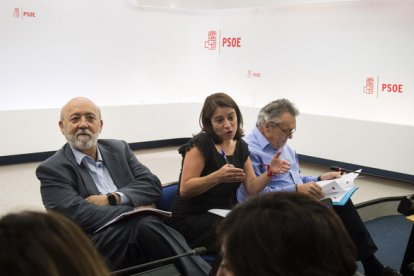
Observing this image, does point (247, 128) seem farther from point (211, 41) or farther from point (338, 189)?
point (338, 189)

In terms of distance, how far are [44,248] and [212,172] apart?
63.8 inches

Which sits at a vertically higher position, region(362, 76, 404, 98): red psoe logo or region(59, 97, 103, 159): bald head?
region(362, 76, 404, 98): red psoe logo

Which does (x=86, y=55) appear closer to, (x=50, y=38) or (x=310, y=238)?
(x=50, y=38)

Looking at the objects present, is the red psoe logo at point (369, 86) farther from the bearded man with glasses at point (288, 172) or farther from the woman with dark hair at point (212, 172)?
the woman with dark hair at point (212, 172)

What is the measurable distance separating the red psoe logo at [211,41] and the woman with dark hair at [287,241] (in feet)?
19.3

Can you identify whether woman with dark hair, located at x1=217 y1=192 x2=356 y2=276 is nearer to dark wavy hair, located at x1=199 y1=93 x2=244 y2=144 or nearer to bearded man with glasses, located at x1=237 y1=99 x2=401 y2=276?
dark wavy hair, located at x1=199 y1=93 x2=244 y2=144

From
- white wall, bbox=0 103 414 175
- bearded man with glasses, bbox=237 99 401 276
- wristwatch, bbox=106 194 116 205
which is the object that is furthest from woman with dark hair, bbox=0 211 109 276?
white wall, bbox=0 103 414 175

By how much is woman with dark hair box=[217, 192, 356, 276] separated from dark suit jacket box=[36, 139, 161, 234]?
1.32 meters

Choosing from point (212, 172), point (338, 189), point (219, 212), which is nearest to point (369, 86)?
point (338, 189)

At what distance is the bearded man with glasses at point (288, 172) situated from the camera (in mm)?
2402

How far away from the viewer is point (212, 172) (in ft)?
7.19

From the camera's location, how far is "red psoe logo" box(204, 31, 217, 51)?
6.46m

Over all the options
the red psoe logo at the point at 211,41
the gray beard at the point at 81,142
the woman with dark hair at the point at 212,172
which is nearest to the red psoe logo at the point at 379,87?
the red psoe logo at the point at 211,41

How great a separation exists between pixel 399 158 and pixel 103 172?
3445mm
